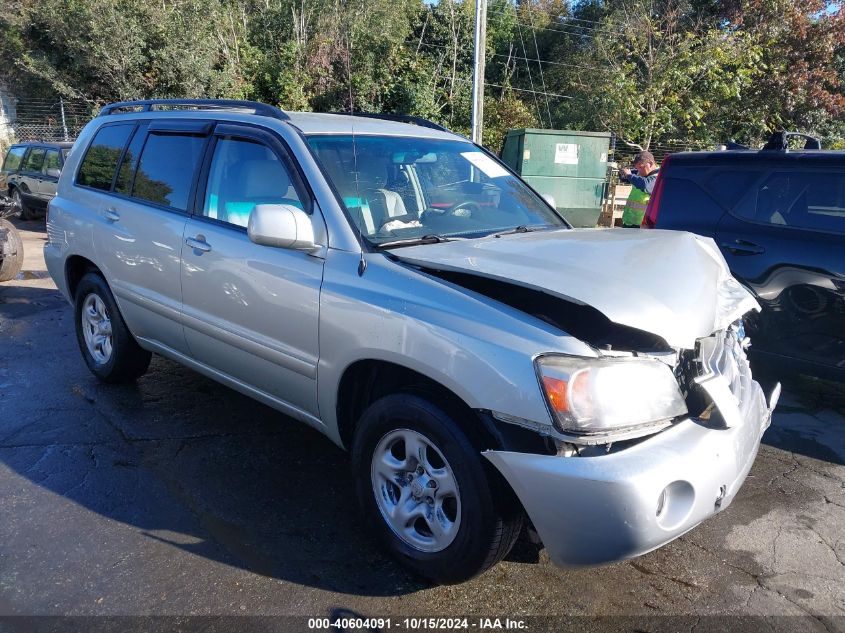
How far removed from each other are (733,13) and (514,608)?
74.7 ft

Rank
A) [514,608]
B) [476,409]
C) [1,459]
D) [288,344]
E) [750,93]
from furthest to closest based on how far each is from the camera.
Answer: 1. [750,93]
2. [1,459]
3. [288,344]
4. [514,608]
5. [476,409]

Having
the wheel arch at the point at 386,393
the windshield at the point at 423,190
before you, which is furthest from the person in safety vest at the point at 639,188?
the wheel arch at the point at 386,393

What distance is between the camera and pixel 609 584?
285 centimetres

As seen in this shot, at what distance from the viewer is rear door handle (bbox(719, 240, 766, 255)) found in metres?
4.61

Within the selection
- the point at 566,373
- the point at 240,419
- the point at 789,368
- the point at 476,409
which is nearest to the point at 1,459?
the point at 240,419

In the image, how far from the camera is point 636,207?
809 centimetres

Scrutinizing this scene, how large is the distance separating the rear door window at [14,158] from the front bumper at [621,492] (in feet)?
55.1

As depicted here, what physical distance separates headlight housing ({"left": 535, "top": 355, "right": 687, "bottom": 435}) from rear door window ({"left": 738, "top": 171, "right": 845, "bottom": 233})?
289 centimetres

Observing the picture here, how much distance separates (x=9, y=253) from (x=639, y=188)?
7.87 meters

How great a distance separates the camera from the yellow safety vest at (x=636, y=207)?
7.96m

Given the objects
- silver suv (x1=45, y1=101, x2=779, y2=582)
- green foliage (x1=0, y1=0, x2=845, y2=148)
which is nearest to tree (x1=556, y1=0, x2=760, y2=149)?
green foliage (x1=0, y1=0, x2=845, y2=148)

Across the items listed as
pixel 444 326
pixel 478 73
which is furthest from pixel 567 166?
pixel 444 326

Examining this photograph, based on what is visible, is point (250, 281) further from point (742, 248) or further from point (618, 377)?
point (742, 248)

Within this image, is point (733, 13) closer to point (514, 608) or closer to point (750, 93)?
point (750, 93)
